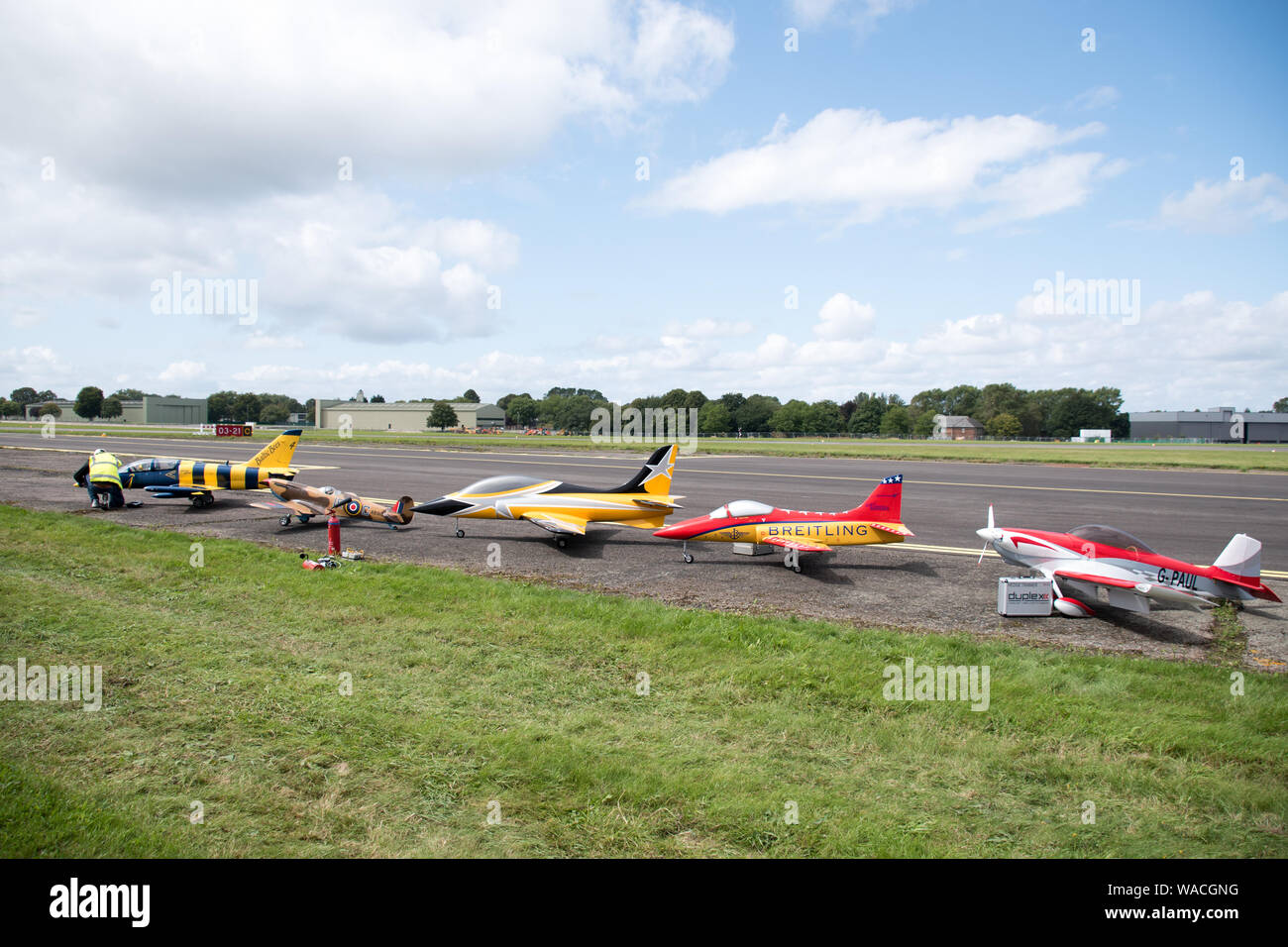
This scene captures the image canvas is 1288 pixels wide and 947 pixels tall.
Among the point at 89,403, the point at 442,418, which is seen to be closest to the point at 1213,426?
the point at 442,418

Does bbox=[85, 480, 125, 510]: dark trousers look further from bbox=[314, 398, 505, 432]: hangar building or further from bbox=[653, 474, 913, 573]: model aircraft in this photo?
bbox=[314, 398, 505, 432]: hangar building

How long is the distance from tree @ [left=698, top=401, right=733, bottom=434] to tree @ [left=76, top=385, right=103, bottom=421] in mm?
171366

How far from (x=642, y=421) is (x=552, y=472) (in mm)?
140008

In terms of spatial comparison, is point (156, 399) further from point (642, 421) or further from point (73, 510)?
point (73, 510)

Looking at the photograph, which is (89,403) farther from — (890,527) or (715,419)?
(890,527)

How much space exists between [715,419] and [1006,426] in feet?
253

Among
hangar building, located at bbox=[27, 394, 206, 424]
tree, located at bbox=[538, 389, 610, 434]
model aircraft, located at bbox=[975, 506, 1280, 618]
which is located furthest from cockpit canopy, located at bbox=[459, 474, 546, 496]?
hangar building, located at bbox=[27, 394, 206, 424]

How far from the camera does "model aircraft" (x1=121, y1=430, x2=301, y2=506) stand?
2278 centimetres

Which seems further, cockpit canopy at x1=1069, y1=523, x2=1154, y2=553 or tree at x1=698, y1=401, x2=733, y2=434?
tree at x1=698, y1=401, x2=733, y2=434

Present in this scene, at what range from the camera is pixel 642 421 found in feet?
591

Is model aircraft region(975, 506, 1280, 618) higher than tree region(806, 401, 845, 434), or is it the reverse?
tree region(806, 401, 845, 434)

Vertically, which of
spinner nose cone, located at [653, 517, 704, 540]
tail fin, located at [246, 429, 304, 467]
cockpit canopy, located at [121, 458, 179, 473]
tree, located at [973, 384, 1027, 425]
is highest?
tree, located at [973, 384, 1027, 425]
